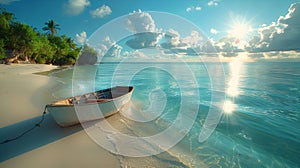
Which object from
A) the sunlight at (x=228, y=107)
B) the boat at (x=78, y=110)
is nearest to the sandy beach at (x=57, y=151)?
the boat at (x=78, y=110)

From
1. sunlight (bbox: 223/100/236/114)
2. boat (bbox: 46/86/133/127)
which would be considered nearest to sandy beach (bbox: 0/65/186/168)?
boat (bbox: 46/86/133/127)

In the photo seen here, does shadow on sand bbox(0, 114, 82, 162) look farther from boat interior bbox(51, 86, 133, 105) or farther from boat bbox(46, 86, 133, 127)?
boat interior bbox(51, 86, 133, 105)

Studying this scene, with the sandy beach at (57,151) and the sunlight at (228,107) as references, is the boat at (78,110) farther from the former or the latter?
the sunlight at (228,107)

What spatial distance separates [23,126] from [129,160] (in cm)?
476

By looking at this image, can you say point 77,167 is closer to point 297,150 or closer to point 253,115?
point 297,150

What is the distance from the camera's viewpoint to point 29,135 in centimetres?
500

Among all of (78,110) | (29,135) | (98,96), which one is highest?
(78,110)

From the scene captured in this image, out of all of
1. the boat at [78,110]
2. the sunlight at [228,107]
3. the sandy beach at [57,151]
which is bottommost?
the sunlight at [228,107]

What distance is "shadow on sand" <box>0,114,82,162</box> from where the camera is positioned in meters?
4.18

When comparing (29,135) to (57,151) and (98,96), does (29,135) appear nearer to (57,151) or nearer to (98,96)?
(57,151)

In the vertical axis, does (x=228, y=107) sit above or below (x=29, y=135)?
below

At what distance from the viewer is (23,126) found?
18.1ft

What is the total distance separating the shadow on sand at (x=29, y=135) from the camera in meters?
4.18

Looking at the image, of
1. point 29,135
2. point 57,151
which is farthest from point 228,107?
point 29,135
